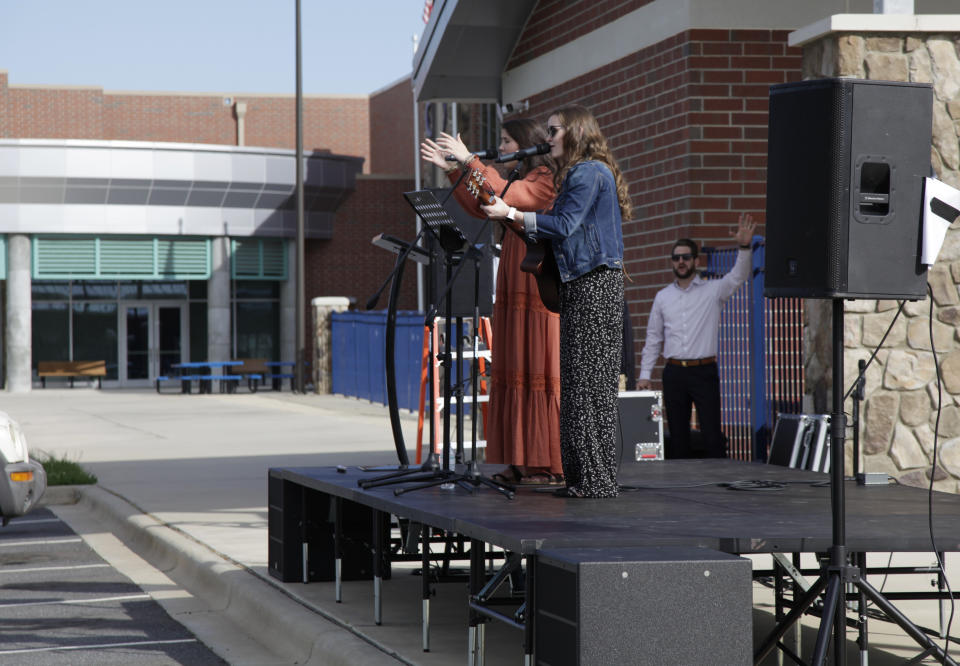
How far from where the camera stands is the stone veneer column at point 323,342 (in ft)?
105

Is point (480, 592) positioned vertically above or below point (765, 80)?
below

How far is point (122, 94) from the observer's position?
45250 millimetres

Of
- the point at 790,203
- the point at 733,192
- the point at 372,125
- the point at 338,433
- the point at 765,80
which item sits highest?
the point at 372,125

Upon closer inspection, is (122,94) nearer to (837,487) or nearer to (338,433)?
(338,433)

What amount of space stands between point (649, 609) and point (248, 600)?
11.9ft

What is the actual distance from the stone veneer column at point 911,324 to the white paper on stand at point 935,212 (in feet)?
11.5

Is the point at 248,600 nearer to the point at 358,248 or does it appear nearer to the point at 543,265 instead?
the point at 543,265

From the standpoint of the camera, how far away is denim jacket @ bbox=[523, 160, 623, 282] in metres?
5.91

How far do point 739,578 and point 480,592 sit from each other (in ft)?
4.15

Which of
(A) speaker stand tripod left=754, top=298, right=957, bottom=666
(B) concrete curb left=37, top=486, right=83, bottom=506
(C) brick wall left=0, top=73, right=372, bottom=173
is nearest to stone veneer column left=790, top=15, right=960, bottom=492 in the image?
(A) speaker stand tripod left=754, top=298, right=957, bottom=666

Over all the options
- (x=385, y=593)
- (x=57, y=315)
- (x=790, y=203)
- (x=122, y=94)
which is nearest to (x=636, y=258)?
(x=385, y=593)

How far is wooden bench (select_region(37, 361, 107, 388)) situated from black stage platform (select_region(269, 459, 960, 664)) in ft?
106

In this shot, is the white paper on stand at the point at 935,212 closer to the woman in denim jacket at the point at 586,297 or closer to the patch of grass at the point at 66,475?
the woman in denim jacket at the point at 586,297

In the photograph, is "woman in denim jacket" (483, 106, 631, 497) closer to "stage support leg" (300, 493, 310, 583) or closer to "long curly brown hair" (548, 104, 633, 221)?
"long curly brown hair" (548, 104, 633, 221)
